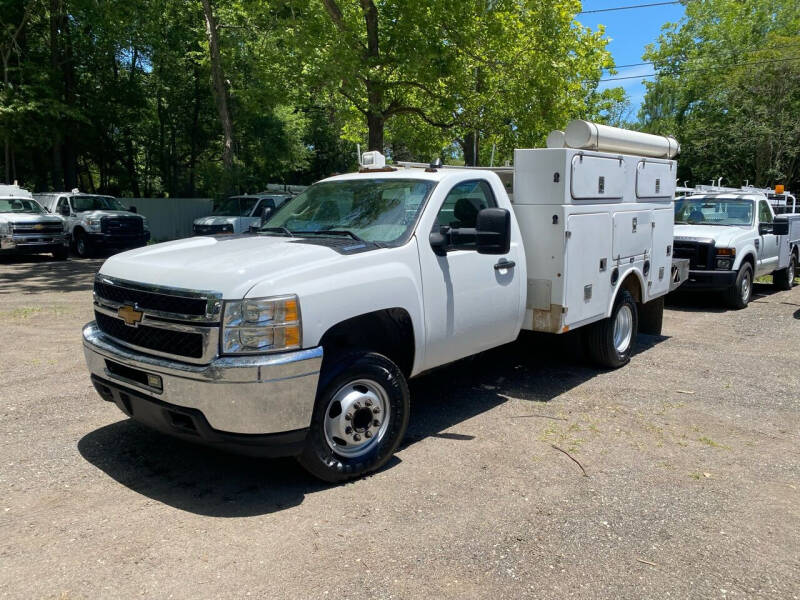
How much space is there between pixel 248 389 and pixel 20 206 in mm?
18266

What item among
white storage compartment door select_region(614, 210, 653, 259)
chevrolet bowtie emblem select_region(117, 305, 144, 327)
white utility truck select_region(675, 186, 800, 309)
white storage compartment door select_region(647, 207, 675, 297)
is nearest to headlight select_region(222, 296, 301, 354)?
chevrolet bowtie emblem select_region(117, 305, 144, 327)

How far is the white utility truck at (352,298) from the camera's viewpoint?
382 cm

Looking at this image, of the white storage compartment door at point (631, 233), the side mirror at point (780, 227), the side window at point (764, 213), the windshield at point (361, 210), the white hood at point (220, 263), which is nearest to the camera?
the white hood at point (220, 263)

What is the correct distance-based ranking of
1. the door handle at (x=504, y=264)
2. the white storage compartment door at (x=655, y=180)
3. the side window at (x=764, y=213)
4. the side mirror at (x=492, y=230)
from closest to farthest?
the side mirror at (x=492, y=230) < the door handle at (x=504, y=264) < the white storage compartment door at (x=655, y=180) < the side window at (x=764, y=213)

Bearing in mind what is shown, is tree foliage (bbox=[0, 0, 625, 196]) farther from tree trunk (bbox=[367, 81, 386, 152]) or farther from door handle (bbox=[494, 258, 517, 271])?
door handle (bbox=[494, 258, 517, 271])

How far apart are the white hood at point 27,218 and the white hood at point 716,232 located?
15.9 m

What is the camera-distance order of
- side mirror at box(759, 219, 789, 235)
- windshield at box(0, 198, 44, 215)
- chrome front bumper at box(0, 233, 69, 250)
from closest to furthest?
side mirror at box(759, 219, 789, 235) → chrome front bumper at box(0, 233, 69, 250) → windshield at box(0, 198, 44, 215)

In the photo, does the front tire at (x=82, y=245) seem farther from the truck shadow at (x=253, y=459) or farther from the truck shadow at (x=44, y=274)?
the truck shadow at (x=253, y=459)

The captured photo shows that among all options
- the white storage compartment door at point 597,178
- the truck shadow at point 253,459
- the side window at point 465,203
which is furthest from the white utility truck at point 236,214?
the side window at point 465,203

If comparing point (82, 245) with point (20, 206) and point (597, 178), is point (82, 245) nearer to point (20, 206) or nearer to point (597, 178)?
point (20, 206)

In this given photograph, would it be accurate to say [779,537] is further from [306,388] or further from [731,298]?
[731,298]

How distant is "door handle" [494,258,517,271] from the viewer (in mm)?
5471

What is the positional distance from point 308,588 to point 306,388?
1118 millimetres

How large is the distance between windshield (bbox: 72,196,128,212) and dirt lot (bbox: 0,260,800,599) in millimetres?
15121
